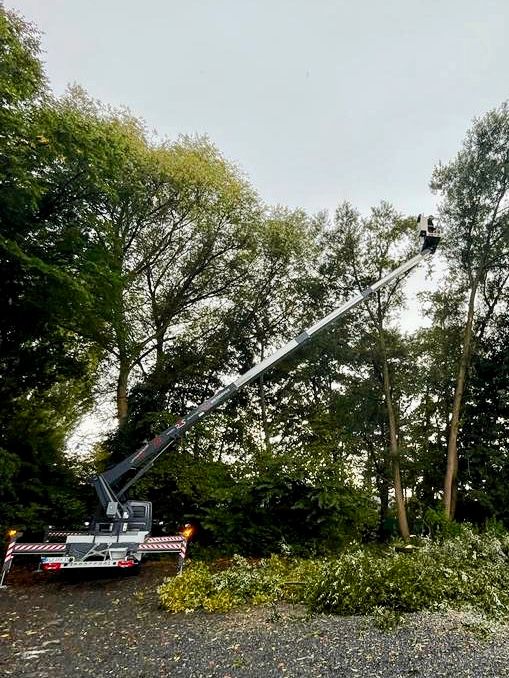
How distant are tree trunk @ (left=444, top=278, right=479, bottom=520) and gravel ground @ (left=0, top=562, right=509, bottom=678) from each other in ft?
34.4

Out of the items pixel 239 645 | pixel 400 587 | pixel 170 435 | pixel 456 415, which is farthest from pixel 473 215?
pixel 239 645

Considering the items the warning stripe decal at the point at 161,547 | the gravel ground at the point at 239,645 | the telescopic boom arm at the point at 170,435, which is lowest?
the gravel ground at the point at 239,645

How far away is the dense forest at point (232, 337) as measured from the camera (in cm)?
888

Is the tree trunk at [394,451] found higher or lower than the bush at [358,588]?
higher

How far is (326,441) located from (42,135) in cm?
1203

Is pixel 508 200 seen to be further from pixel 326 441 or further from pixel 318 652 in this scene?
pixel 318 652

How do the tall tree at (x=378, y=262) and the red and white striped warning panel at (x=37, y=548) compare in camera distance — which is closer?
the red and white striped warning panel at (x=37, y=548)

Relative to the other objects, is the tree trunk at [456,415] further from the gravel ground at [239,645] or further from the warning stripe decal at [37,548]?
the warning stripe decal at [37,548]

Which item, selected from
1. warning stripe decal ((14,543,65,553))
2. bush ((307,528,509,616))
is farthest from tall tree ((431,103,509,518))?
warning stripe decal ((14,543,65,553))

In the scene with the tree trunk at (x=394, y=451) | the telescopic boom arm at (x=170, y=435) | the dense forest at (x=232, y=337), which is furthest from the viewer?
the tree trunk at (x=394, y=451)

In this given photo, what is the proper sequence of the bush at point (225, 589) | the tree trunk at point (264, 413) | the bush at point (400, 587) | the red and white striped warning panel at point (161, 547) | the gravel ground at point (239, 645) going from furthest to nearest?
1. the tree trunk at point (264, 413)
2. the red and white striped warning panel at point (161, 547)
3. the bush at point (225, 589)
4. the bush at point (400, 587)
5. the gravel ground at point (239, 645)

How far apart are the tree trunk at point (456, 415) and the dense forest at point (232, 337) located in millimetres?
78

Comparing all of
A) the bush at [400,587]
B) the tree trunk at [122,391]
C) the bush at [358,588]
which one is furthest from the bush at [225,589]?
the tree trunk at [122,391]

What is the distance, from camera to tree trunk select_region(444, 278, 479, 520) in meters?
13.8
